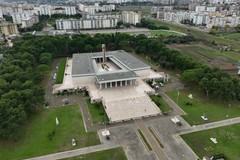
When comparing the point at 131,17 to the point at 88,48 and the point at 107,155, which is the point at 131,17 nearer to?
the point at 88,48

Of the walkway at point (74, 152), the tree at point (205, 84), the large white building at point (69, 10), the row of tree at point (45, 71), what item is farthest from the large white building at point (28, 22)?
the tree at point (205, 84)

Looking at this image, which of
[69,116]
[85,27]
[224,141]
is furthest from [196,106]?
[85,27]

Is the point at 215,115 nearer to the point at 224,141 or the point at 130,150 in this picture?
the point at 224,141

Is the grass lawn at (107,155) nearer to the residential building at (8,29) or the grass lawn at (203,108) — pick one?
the grass lawn at (203,108)

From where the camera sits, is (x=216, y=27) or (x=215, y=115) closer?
(x=215, y=115)

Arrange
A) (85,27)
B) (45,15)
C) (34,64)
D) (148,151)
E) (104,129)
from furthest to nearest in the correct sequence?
(45,15) < (85,27) < (34,64) < (104,129) < (148,151)

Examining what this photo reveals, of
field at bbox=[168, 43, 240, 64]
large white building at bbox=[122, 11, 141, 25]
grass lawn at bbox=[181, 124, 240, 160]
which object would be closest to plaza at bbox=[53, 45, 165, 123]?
grass lawn at bbox=[181, 124, 240, 160]
